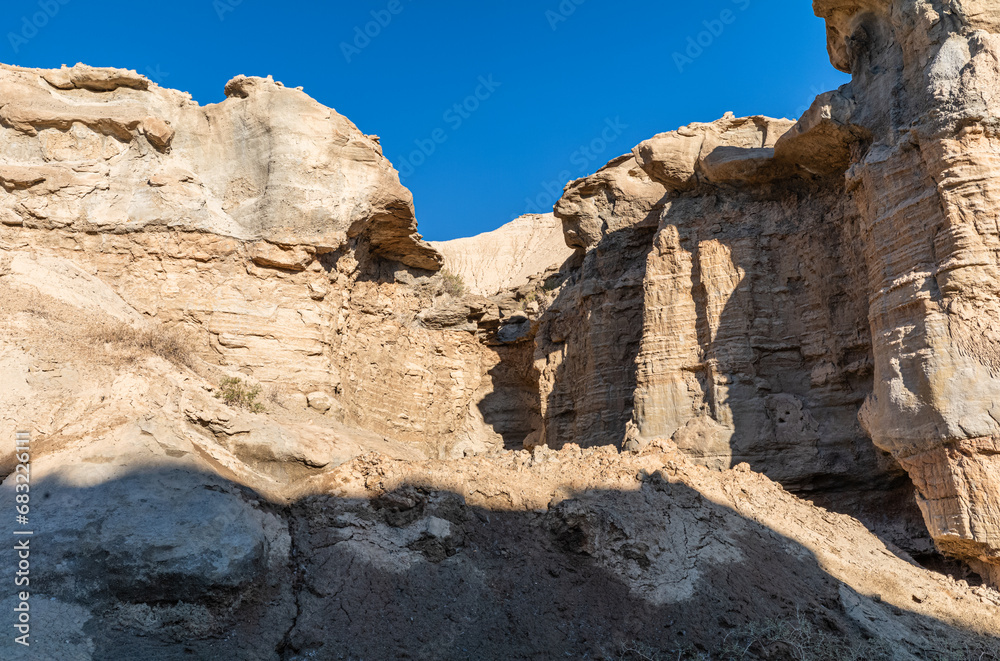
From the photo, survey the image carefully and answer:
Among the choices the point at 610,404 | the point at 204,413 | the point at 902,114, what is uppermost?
the point at 902,114

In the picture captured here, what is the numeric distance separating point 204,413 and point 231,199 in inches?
275

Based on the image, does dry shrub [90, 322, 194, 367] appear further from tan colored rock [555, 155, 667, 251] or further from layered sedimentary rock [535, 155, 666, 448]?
tan colored rock [555, 155, 667, 251]

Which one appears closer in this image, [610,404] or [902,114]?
[902,114]

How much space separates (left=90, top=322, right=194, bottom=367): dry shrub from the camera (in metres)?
10.8

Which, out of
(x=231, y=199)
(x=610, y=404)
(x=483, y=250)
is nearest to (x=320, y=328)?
(x=231, y=199)

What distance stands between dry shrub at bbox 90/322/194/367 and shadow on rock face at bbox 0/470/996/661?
2789 mm

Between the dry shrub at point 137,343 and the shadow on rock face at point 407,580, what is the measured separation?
2789 mm

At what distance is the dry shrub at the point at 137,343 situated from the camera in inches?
424

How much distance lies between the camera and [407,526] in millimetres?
9594

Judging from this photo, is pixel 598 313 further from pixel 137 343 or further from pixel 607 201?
pixel 137 343

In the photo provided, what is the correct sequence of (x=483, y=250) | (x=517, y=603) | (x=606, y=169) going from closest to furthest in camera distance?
(x=517, y=603) < (x=606, y=169) < (x=483, y=250)

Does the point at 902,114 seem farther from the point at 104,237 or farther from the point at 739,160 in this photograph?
the point at 104,237

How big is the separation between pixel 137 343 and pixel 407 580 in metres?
5.49

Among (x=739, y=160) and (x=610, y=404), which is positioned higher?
(x=739, y=160)
